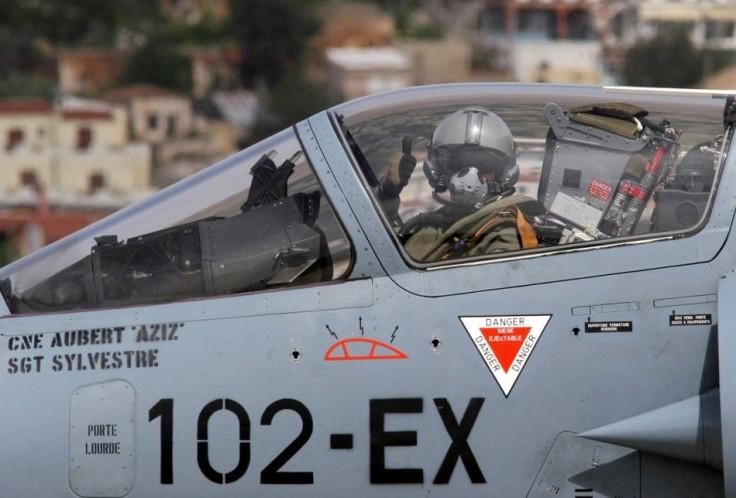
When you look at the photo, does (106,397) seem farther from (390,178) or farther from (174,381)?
(390,178)

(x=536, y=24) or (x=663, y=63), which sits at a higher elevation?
(x=536, y=24)

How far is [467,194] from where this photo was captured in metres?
5.39

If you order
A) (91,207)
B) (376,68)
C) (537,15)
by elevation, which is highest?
(537,15)

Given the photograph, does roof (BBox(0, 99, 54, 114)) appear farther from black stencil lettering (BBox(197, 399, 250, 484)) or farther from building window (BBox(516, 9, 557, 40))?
black stencil lettering (BBox(197, 399, 250, 484))

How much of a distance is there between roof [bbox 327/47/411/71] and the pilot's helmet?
77043 millimetres

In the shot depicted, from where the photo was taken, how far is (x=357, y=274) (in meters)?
5.12

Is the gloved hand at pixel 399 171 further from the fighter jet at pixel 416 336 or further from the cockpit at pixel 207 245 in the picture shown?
the cockpit at pixel 207 245

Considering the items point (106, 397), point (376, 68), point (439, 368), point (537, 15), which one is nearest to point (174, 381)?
point (106, 397)

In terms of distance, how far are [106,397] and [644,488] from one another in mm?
2155

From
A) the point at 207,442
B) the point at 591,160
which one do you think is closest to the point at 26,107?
the point at 591,160

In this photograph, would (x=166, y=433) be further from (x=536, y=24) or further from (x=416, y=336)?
(x=536, y=24)

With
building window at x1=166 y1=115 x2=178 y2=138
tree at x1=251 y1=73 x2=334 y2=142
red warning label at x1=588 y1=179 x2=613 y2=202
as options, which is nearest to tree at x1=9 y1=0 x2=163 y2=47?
building window at x1=166 y1=115 x2=178 y2=138

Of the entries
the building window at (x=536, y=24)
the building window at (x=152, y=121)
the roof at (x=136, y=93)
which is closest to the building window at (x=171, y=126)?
the building window at (x=152, y=121)

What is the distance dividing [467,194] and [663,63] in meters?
75.4
